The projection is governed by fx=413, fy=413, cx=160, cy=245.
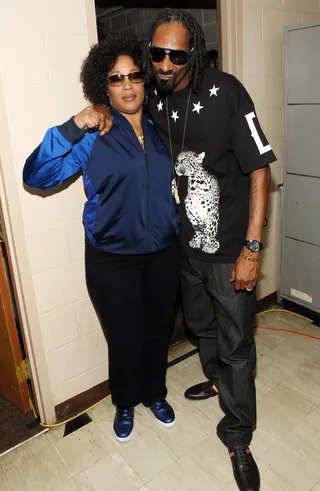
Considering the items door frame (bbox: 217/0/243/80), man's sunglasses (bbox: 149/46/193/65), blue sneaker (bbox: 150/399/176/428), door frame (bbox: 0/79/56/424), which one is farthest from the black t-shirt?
door frame (bbox: 217/0/243/80)

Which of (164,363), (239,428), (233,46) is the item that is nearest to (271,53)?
(233,46)

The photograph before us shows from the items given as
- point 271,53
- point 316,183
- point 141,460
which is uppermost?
point 271,53

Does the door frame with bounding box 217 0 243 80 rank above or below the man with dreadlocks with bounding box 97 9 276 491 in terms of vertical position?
above

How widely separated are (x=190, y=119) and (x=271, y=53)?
1.40 metres

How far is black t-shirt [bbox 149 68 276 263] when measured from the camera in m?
1.59

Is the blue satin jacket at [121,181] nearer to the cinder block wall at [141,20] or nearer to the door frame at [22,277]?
the door frame at [22,277]

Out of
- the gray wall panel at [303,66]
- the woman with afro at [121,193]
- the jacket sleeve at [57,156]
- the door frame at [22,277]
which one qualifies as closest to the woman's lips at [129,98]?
the woman with afro at [121,193]

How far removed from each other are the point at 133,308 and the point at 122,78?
3.23 ft

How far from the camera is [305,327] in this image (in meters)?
2.91

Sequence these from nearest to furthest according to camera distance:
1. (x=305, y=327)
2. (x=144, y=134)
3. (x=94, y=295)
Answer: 1. (x=144, y=134)
2. (x=94, y=295)
3. (x=305, y=327)

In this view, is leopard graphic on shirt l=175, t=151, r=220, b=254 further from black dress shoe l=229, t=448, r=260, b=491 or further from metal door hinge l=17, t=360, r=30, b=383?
metal door hinge l=17, t=360, r=30, b=383

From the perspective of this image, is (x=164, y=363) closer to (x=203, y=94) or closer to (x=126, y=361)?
(x=126, y=361)

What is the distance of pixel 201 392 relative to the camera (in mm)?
2314

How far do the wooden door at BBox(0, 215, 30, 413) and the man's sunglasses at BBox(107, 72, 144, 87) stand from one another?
0.87 meters
